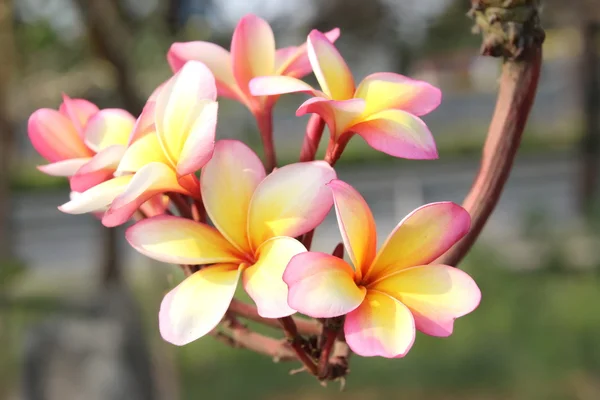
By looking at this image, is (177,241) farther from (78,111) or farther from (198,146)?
(78,111)

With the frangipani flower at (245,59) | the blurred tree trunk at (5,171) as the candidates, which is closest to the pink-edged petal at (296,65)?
the frangipani flower at (245,59)

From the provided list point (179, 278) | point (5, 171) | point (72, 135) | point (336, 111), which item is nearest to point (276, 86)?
point (336, 111)

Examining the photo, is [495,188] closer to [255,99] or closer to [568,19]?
[255,99]

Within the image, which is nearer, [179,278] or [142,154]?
[142,154]

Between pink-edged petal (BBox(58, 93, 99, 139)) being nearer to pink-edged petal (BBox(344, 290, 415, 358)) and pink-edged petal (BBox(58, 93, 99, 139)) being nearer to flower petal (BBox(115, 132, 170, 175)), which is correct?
flower petal (BBox(115, 132, 170, 175))

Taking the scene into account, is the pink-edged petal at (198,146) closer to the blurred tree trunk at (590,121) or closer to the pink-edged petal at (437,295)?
the pink-edged petal at (437,295)

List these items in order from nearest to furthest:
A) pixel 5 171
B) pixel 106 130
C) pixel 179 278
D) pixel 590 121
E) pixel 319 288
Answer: pixel 319 288, pixel 106 130, pixel 179 278, pixel 5 171, pixel 590 121

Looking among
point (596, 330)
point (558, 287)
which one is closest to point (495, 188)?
point (596, 330)

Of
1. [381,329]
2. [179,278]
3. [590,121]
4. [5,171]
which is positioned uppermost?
[381,329]
